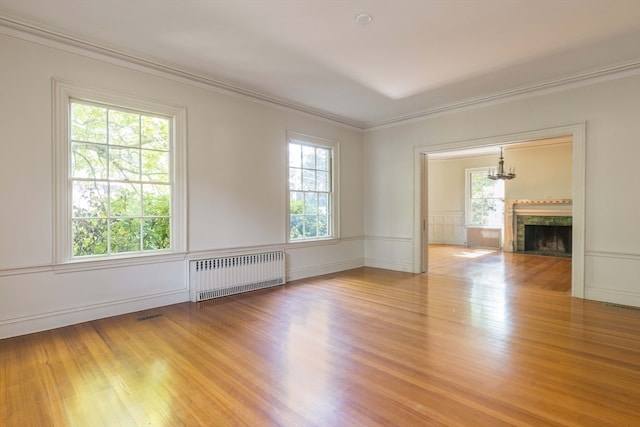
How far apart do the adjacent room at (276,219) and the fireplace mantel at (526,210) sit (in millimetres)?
3142

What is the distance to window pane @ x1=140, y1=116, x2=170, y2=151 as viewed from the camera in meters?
3.79

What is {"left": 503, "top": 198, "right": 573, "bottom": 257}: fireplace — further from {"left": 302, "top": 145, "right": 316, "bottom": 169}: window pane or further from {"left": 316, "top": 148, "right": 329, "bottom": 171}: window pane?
{"left": 302, "top": 145, "right": 316, "bottom": 169}: window pane

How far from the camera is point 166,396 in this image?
2.01 meters

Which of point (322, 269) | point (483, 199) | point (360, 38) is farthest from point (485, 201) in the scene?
point (360, 38)

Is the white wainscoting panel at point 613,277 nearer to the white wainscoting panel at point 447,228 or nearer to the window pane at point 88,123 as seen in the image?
the window pane at point 88,123

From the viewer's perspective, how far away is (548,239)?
8.52 m

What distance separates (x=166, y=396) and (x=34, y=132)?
280cm

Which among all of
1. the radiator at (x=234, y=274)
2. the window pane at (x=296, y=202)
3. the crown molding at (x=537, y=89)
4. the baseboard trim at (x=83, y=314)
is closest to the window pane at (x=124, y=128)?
the radiator at (x=234, y=274)

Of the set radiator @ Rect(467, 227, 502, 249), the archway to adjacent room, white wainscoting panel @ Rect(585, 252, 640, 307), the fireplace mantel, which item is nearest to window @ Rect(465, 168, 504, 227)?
radiator @ Rect(467, 227, 502, 249)

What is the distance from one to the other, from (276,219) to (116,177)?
7.29 feet

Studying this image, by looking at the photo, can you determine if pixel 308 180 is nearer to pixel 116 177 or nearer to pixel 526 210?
pixel 116 177

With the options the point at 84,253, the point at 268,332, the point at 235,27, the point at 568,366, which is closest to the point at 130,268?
the point at 84,253

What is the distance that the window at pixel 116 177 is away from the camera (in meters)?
3.24

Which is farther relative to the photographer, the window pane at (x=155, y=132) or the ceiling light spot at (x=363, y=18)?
the window pane at (x=155, y=132)
